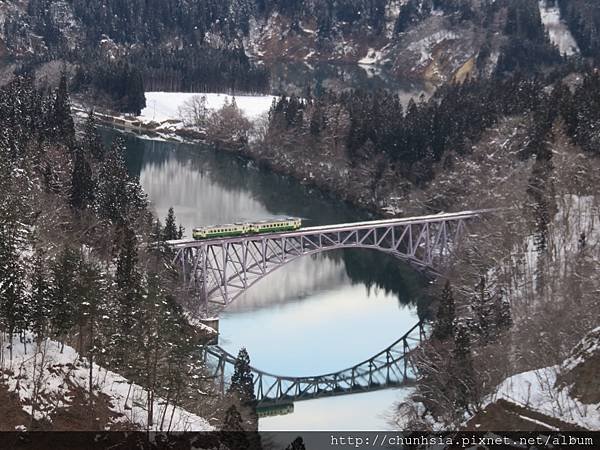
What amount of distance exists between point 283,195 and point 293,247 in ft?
106

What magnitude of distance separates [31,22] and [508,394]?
514 feet

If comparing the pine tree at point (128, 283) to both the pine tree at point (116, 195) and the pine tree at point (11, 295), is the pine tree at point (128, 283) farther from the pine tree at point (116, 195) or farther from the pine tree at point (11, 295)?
the pine tree at point (116, 195)

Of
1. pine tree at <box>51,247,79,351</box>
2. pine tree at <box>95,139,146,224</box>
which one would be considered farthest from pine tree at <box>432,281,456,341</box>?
pine tree at <box>95,139,146,224</box>

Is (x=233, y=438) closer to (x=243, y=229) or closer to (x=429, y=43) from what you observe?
(x=243, y=229)

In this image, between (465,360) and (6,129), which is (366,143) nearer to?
(6,129)

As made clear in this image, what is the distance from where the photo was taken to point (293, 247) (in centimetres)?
6144

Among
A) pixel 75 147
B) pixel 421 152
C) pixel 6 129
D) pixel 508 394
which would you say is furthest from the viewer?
pixel 421 152

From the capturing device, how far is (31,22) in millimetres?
178000

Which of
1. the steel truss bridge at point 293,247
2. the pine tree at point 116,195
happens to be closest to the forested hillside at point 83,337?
the steel truss bridge at point 293,247

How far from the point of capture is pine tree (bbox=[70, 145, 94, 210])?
61438 mm

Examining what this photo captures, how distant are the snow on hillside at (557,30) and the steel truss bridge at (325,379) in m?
107

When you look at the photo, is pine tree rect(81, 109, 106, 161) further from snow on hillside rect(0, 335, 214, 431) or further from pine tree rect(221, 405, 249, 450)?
pine tree rect(221, 405, 249, 450)

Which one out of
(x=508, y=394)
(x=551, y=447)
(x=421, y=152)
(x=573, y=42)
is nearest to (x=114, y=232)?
(x=508, y=394)

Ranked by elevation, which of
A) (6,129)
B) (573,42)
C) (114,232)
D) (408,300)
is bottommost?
(408,300)
